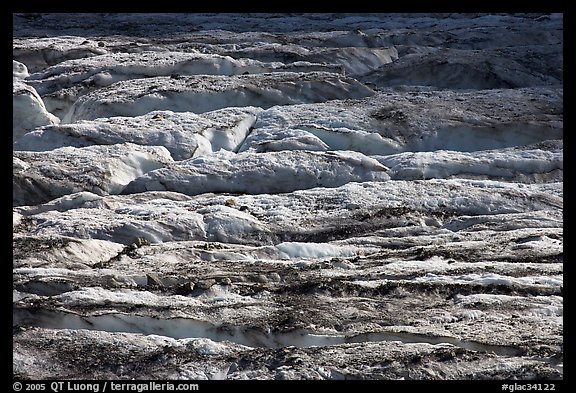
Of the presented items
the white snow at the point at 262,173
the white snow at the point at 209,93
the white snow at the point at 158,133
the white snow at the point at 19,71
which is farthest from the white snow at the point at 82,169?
the white snow at the point at 19,71

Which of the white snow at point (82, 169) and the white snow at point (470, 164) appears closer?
the white snow at point (82, 169)

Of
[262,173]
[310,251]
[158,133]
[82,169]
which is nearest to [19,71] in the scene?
[158,133]

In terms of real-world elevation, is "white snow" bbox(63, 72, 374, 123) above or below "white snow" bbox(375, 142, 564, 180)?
above

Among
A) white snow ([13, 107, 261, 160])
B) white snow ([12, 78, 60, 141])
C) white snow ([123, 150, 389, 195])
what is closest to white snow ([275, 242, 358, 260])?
white snow ([123, 150, 389, 195])

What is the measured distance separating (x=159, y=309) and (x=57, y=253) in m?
2.75

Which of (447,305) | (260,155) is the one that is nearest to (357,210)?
(260,155)

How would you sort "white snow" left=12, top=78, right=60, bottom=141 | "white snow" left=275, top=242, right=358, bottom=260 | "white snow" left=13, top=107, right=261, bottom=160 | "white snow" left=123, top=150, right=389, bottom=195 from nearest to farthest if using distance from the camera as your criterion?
"white snow" left=275, top=242, right=358, bottom=260, "white snow" left=123, top=150, right=389, bottom=195, "white snow" left=13, top=107, right=261, bottom=160, "white snow" left=12, top=78, right=60, bottom=141

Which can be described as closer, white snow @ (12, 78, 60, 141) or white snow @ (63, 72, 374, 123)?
white snow @ (12, 78, 60, 141)

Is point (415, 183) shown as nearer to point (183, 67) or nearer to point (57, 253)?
point (57, 253)

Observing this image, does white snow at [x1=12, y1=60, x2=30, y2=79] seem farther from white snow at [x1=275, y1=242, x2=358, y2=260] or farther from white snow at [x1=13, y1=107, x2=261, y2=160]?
white snow at [x1=275, y1=242, x2=358, y2=260]

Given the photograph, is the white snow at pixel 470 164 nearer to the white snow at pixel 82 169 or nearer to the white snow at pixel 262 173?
the white snow at pixel 262 173

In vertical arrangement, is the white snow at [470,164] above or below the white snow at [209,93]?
below

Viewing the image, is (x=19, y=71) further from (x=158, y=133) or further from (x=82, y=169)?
(x=82, y=169)

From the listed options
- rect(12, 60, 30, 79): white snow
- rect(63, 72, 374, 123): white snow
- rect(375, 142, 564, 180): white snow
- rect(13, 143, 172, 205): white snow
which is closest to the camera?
rect(13, 143, 172, 205): white snow
